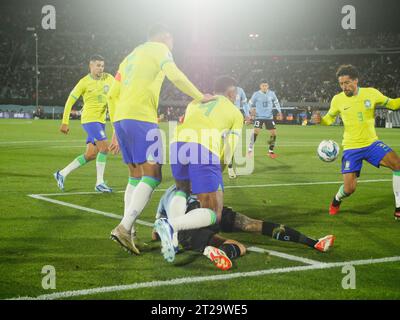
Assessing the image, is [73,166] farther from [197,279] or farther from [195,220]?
[197,279]

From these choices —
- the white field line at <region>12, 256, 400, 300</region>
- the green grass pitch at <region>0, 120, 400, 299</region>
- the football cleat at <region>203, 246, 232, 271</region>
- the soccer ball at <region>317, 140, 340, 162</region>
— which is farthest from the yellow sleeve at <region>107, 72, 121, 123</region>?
the soccer ball at <region>317, 140, 340, 162</region>

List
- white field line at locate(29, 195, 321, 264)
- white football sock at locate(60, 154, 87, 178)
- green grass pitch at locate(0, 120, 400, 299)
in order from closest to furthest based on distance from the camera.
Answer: green grass pitch at locate(0, 120, 400, 299)
white field line at locate(29, 195, 321, 264)
white football sock at locate(60, 154, 87, 178)

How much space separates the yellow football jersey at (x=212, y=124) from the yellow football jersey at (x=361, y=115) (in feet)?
10.3

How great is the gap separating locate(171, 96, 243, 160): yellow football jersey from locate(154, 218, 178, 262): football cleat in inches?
40.4

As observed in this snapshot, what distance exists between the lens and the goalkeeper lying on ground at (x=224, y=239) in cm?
527

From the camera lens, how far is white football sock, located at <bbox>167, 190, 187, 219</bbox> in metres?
5.70

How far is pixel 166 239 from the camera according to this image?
4.93 metres

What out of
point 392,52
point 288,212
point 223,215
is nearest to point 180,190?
point 223,215

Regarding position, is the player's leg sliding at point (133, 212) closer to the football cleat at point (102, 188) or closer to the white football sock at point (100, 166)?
the football cleat at point (102, 188)

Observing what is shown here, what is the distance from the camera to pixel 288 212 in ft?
27.0

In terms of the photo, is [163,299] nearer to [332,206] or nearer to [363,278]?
[363,278]

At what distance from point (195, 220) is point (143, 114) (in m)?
1.37

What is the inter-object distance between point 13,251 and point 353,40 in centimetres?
6244

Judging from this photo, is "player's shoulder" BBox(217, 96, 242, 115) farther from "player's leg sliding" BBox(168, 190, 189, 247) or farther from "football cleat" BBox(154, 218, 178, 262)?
"football cleat" BBox(154, 218, 178, 262)
